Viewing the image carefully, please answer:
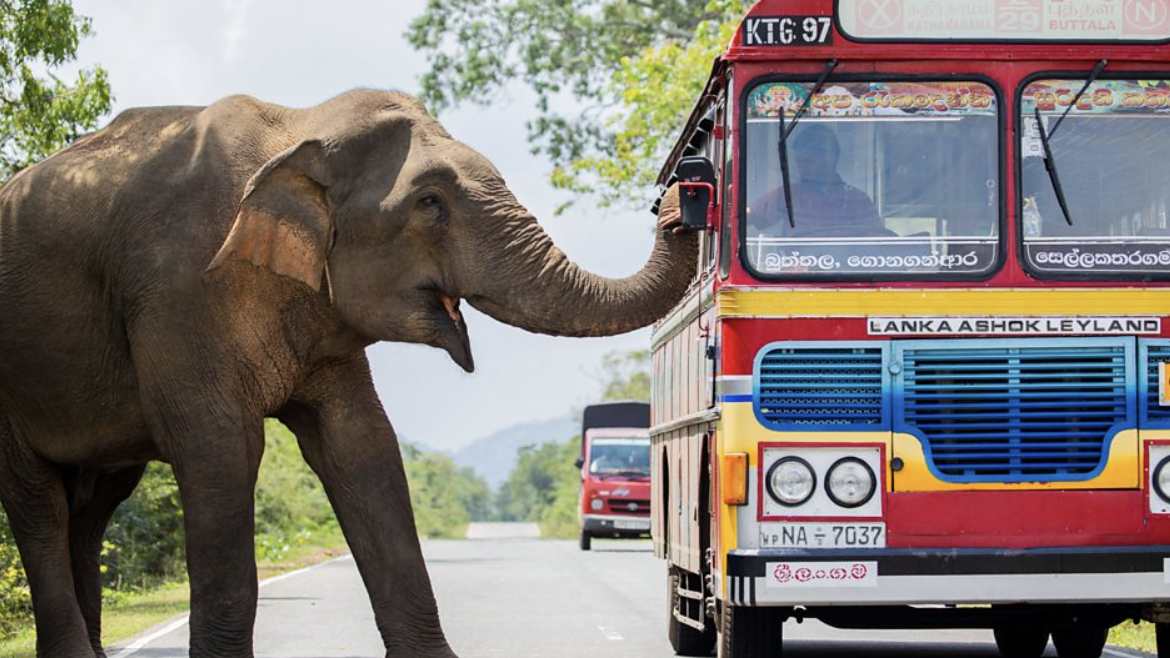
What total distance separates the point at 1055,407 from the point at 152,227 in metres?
4.27

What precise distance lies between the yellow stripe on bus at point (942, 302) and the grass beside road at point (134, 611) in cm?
625

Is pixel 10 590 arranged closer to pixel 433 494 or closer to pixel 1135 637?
pixel 1135 637

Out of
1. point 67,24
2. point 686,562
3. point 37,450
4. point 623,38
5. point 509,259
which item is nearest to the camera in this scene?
point 509,259

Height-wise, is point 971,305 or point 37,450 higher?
point 971,305

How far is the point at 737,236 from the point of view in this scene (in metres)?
9.82

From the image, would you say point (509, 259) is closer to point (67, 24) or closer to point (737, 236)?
point (737, 236)

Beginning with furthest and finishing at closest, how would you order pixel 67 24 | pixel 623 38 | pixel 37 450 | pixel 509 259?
pixel 623 38
pixel 67 24
pixel 37 450
pixel 509 259

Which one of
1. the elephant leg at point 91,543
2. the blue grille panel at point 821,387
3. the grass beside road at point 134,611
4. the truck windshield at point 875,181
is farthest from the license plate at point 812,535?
the grass beside road at point 134,611

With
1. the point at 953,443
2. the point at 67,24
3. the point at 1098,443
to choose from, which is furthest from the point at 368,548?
the point at 67,24

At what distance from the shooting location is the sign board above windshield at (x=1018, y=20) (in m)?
9.97

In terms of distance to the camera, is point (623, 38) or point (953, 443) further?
point (623, 38)

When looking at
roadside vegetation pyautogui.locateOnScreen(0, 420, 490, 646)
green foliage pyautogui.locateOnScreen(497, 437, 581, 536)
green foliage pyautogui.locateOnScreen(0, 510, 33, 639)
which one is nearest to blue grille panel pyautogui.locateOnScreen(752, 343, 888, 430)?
roadside vegetation pyautogui.locateOnScreen(0, 420, 490, 646)

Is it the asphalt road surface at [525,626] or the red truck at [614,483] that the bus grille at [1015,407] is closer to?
the asphalt road surface at [525,626]

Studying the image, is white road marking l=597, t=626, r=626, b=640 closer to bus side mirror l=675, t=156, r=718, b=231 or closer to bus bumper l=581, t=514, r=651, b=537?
bus side mirror l=675, t=156, r=718, b=231
